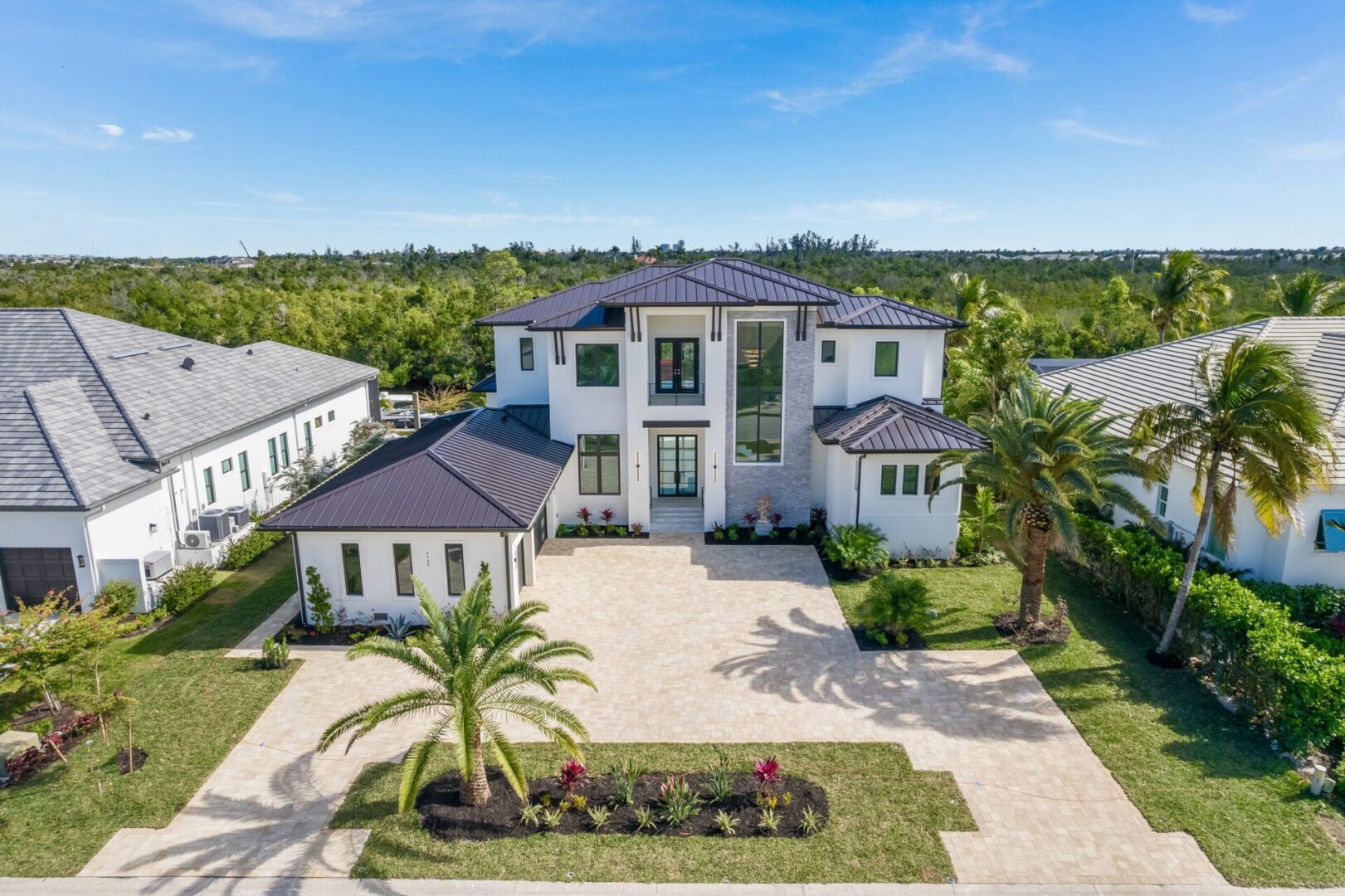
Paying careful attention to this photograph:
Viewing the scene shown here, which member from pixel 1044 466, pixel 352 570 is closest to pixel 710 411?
pixel 1044 466

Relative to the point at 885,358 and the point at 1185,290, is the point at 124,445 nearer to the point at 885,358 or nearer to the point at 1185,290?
the point at 885,358

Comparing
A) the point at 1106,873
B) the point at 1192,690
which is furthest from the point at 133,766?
the point at 1192,690

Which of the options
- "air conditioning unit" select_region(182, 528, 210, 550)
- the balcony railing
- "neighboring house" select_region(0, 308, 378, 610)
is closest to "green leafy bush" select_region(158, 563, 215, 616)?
"neighboring house" select_region(0, 308, 378, 610)

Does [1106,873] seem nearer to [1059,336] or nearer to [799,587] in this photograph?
[799,587]

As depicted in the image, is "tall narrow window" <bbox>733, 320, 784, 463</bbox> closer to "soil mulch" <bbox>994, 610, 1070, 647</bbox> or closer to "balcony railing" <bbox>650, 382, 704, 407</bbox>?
"balcony railing" <bbox>650, 382, 704, 407</bbox>

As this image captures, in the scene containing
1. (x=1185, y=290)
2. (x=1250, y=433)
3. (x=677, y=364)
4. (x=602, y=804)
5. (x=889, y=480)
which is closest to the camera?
(x=602, y=804)
